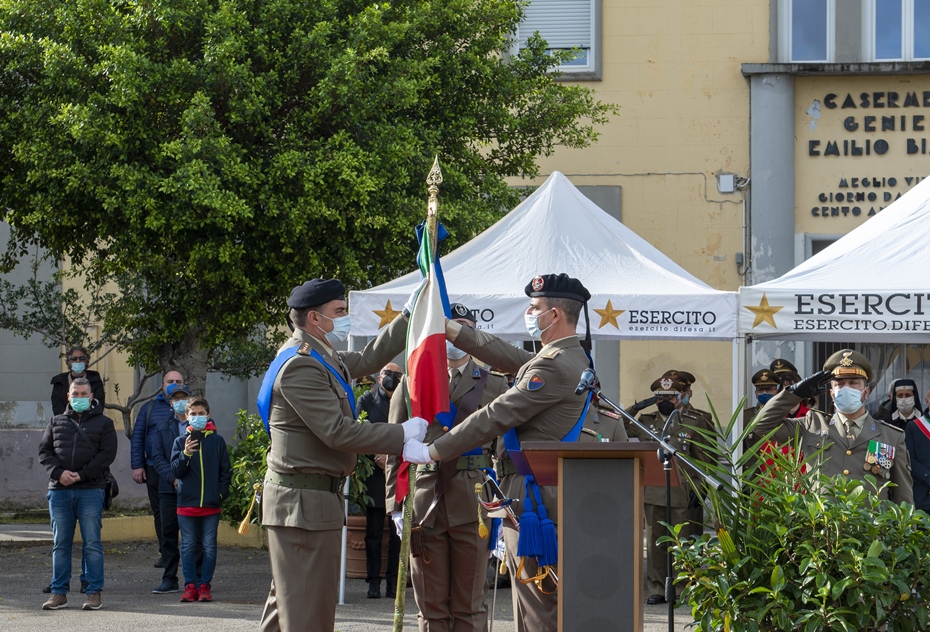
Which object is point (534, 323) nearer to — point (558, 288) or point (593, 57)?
point (558, 288)

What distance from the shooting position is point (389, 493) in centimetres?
796

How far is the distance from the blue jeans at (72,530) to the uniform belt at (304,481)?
4443 mm

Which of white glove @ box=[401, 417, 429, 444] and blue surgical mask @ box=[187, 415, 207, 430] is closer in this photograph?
white glove @ box=[401, 417, 429, 444]

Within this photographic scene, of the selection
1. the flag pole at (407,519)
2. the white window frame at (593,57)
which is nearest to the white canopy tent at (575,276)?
the flag pole at (407,519)

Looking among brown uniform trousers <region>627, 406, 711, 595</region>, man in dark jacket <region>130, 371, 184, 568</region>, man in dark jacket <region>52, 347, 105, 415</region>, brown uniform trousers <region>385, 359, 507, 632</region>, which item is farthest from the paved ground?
brown uniform trousers <region>385, 359, 507, 632</region>

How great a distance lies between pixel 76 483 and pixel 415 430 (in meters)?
5.02

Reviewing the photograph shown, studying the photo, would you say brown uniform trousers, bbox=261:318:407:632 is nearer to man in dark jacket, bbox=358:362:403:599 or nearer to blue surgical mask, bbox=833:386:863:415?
blue surgical mask, bbox=833:386:863:415

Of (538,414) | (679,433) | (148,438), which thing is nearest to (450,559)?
(538,414)

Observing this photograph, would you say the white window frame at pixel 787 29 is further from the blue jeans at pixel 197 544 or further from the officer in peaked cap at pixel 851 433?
the blue jeans at pixel 197 544

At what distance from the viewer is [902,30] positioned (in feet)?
52.4

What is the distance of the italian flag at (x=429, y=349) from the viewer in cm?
643

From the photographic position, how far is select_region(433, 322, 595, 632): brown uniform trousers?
229 inches

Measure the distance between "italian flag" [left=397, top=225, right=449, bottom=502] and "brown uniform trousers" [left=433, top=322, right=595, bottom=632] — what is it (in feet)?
1.94

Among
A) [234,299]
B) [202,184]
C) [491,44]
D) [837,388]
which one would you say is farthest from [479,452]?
[491,44]
